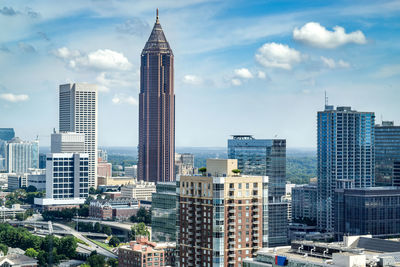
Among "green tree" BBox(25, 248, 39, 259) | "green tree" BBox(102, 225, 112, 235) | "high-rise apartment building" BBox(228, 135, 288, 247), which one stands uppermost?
"high-rise apartment building" BBox(228, 135, 288, 247)

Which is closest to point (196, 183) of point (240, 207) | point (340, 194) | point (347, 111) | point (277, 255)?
point (240, 207)

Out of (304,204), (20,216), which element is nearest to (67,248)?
(20,216)

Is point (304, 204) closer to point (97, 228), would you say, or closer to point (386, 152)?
point (386, 152)

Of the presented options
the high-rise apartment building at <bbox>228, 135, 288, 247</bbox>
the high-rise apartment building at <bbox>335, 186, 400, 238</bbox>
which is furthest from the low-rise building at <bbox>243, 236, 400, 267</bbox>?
the high-rise apartment building at <bbox>228, 135, 288, 247</bbox>

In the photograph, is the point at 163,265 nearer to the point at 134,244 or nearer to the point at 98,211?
the point at 134,244

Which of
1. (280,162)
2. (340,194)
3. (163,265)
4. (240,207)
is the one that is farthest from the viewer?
(280,162)

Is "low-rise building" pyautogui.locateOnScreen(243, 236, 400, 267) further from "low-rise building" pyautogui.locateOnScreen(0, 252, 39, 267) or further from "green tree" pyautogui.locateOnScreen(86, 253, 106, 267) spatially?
"low-rise building" pyautogui.locateOnScreen(0, 252, 39, 267)

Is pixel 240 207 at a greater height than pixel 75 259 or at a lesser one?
greater
